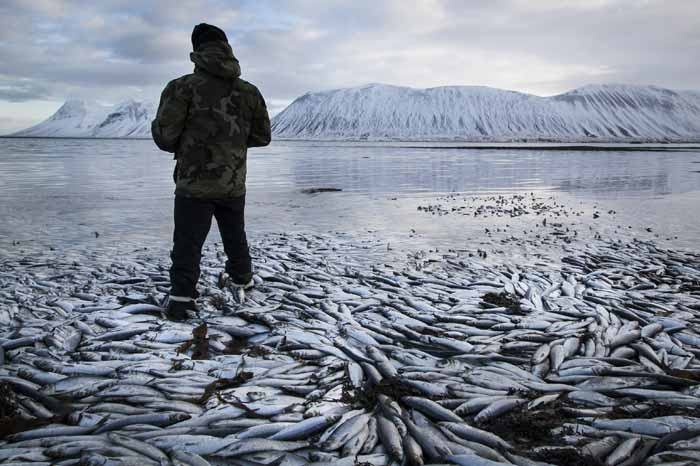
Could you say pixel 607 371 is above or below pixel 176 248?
below

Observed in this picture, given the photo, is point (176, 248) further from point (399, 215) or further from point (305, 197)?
point (305, 197)

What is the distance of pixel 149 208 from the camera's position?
679 inches

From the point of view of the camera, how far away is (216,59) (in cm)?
630

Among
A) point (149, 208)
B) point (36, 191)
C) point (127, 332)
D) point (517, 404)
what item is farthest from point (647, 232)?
point (36, 191)

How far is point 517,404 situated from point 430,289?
11.9 ft

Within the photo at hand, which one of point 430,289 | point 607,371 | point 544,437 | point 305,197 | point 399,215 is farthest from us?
point 305,197

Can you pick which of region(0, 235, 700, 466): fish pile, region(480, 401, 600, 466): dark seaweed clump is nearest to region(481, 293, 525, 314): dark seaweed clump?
region(0, 235, 700, 466): fish pile

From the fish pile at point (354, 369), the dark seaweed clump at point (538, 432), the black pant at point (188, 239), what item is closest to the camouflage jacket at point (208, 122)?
the black pant at point (188, 239)

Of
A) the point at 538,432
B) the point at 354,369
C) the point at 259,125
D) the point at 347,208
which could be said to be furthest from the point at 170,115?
the point at 347,208

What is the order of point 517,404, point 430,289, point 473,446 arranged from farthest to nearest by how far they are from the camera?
1. point 430,289
2. point 517,404
3. point 473,446

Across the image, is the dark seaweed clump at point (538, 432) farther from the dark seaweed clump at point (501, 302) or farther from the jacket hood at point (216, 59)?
the jacket hood at point (216, 59)

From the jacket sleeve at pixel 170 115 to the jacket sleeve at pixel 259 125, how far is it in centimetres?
98

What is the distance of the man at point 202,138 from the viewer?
6.33m

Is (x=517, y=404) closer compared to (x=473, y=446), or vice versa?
(x=473, y=446)
